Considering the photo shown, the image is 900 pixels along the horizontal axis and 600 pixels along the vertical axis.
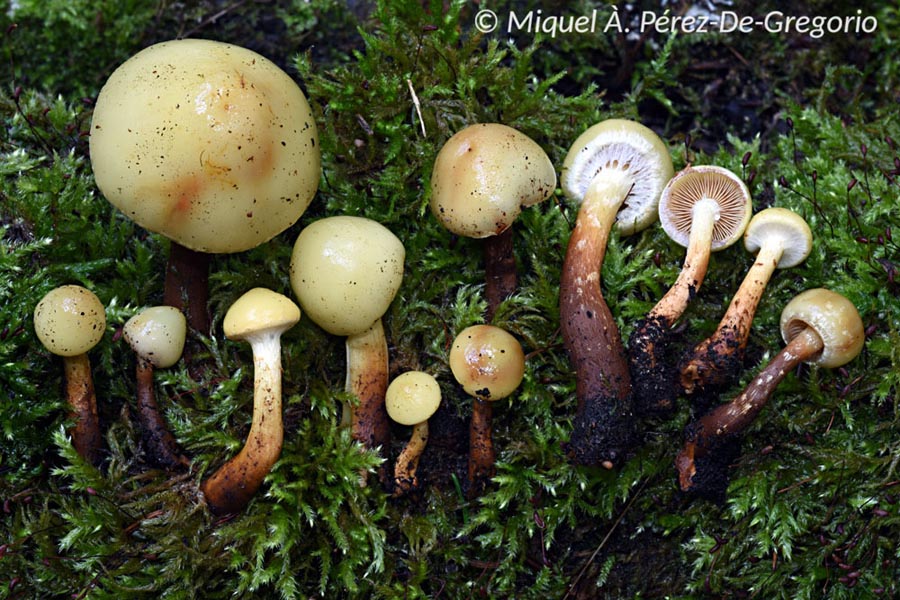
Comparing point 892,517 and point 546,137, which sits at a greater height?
point 546,137

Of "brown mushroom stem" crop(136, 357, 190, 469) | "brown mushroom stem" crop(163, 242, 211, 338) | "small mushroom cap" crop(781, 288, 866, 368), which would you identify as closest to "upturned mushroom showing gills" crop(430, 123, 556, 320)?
"brown mushroom stem" crop(163, 242, 211, 338)

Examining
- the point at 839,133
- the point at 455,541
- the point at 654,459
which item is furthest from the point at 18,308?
the point at 839,133

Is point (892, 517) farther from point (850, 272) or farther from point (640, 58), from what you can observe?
point (640, 58)

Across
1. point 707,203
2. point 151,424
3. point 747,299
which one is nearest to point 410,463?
point 151,424

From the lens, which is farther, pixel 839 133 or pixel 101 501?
pixel 839 133

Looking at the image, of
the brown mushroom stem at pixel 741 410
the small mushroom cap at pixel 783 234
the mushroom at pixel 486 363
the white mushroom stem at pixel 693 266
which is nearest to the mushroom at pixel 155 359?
the mushroom at pixel 486 363

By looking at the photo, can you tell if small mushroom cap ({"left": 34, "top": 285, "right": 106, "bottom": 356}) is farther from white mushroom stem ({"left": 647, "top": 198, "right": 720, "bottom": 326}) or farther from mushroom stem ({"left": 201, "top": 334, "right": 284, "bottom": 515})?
white mushroom stem ({"left": 647, "top": 198, "right": 720, "bottom": 326})

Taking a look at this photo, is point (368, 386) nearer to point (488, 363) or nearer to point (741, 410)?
point (488, 363)
